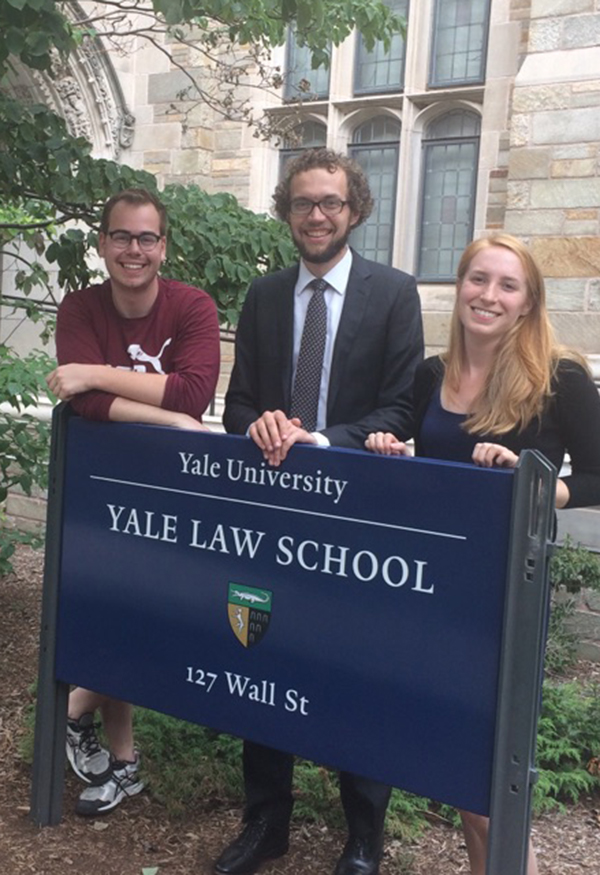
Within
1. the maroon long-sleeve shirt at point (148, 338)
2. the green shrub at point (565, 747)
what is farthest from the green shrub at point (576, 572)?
the maroon long-sleeve shirt at point (148, 338)

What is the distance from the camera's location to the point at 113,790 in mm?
3203

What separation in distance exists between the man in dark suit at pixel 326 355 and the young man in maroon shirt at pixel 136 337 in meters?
0.14

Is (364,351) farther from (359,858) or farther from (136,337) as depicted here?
(359,858)

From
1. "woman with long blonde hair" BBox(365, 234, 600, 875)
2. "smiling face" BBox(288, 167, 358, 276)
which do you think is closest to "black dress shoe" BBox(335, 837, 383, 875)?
"woman with long blonde hair" BBox(365, 234, 600, 875)

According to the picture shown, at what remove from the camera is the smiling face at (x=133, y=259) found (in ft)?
9.16

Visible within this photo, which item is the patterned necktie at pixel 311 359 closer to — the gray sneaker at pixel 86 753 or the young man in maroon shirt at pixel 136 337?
the young man in maroon shirt at pixel 136 337

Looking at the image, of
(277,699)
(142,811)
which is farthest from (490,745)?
(142,811)

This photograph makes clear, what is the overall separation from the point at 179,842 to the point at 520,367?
5.96 feet

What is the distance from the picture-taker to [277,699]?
2.52 m

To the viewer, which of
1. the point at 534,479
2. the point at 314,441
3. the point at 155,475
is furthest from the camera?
the point at 155,475

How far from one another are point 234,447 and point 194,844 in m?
1.32

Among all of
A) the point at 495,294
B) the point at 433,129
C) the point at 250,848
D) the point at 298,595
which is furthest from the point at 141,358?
the point at 433,129

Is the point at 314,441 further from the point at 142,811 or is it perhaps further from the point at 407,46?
the point at 407,46

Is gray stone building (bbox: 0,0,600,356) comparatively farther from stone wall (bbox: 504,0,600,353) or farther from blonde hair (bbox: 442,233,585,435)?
blonde hair (bbox: 442,233,585,435)
